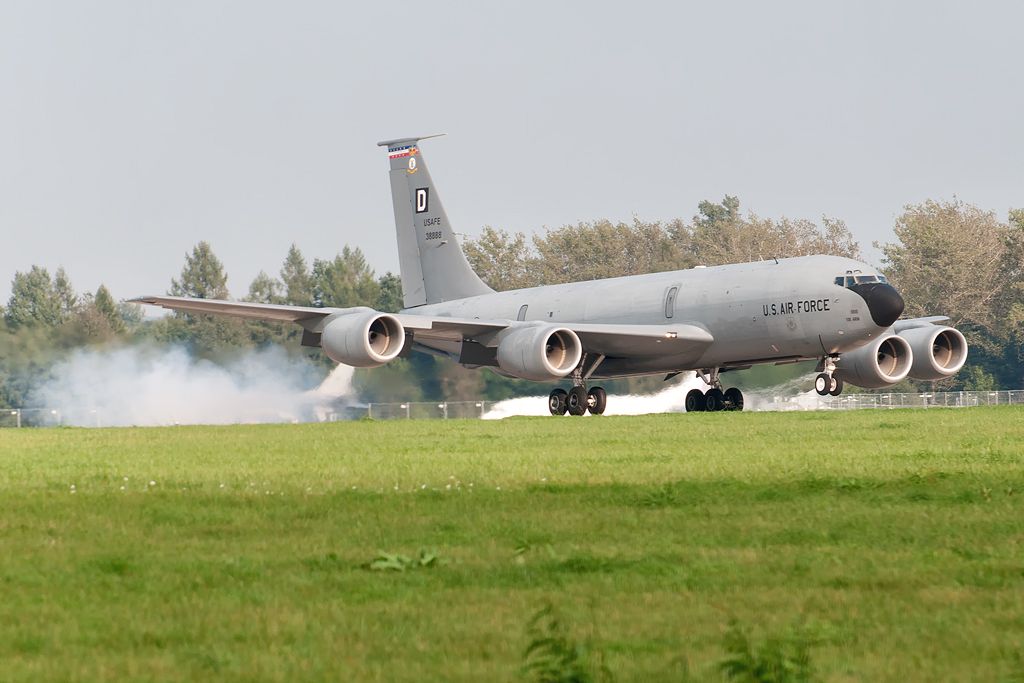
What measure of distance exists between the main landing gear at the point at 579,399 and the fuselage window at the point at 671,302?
2.31 meters

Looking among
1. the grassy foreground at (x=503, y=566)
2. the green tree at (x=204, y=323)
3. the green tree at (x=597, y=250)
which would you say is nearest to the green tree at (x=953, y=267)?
the green tree at (x=597, y=250)

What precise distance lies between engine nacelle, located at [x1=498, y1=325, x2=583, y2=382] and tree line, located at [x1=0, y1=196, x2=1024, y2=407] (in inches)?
410

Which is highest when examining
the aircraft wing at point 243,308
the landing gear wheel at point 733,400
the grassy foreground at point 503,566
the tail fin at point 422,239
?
the tail fin at point 422,239

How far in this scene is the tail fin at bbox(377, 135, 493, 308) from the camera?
49844mm

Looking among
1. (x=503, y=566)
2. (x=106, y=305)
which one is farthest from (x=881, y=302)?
(x=106, y=305)

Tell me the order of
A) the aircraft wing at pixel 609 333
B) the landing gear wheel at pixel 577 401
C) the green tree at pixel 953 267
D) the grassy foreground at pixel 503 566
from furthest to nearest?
the green tree at pixel 953 267
the landing gear wheel at pixel 577 401
the aircraft wing at pixel 609 333
the grassy foreground at pixel 503 566

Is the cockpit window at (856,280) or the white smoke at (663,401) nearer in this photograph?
the cockpit window at (856,280)

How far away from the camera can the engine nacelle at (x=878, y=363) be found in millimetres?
39938

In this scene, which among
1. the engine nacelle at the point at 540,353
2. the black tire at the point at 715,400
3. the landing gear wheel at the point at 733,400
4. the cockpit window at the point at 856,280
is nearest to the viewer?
the cockpit window at the point at 856,280

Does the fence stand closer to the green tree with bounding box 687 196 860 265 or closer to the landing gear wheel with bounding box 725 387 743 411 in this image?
the landing gear wheel with bounding box 725 387 743 411

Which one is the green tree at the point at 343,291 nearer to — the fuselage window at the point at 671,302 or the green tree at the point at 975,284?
the green tree at the point at 975,284

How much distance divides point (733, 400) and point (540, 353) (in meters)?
6.71

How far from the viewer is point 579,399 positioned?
133 feet

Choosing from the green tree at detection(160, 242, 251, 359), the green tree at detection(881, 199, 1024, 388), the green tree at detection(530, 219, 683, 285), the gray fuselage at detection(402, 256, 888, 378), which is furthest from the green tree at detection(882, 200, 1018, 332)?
the gray fuselage at detection(402, 256, 888, 378)
